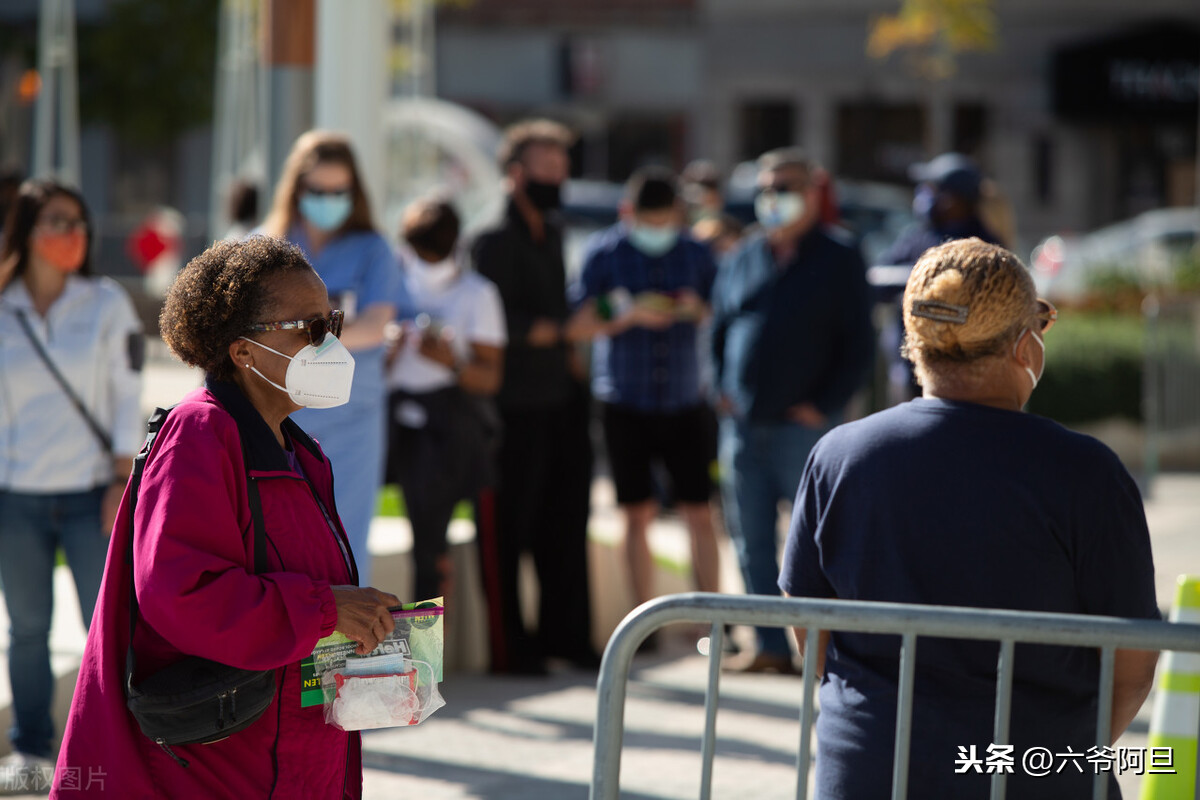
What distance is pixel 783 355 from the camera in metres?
6.69

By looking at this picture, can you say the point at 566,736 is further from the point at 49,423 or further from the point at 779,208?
the point at 779,208

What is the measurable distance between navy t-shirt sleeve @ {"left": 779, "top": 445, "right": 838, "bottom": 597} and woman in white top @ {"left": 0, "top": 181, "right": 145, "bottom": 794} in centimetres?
274

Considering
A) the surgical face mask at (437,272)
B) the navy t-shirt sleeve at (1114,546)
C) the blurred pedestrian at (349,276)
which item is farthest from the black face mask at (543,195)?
the navy t-shirt sleeve at (1114,546)

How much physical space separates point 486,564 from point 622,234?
1.76 meters

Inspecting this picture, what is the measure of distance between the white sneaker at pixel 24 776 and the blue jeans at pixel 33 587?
0.22 feet

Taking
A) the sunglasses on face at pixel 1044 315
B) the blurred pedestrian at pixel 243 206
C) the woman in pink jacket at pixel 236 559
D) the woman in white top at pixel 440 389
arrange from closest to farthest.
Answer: the woman in pink jacket at pixel 236 559
the sunglasses on face at pixel 1044 315
the woman in white top at pixel 440 389
the blurred pedestrian at pixel 243 206

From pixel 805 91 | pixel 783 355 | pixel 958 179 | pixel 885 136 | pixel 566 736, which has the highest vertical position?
pixel 805 91

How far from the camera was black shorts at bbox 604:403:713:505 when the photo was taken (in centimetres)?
727

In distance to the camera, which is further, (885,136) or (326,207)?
(885,136)

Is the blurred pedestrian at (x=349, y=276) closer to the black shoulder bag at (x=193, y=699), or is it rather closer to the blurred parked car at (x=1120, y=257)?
the black shoulder bag at (x=193, y=699)

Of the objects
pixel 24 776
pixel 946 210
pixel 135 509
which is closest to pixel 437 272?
pixel 946 210

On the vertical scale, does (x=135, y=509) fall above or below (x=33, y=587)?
above

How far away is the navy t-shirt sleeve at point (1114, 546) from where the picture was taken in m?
2.82

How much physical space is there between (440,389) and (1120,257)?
63.8 feet
